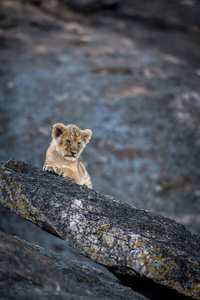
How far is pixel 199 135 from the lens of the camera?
47.9 m

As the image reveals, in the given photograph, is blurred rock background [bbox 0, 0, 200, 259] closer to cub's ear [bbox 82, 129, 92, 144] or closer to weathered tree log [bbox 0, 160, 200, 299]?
cub's ear [bbox 82, 129, 92, 144]

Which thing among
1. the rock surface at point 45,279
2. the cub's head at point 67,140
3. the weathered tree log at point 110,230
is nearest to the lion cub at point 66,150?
the cub's head at point 67,140

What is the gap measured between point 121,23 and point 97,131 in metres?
21.8

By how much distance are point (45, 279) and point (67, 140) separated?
5318 mm

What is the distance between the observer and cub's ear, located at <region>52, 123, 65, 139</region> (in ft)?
36.0

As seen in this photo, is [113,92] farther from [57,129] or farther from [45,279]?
[45,279]

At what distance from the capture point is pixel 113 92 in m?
50.7

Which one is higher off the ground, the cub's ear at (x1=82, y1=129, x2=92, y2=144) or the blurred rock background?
the blurred rock background

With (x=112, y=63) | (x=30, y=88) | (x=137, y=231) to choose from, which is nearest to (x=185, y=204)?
(x=112, y=63)

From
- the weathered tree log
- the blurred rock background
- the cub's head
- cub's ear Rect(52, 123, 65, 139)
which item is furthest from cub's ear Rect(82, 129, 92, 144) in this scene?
the blurred rock background

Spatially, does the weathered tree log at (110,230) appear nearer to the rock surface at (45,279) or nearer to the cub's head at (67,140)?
the rock surface at (45,279)

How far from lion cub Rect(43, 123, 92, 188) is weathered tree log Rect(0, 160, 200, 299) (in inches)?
48.2

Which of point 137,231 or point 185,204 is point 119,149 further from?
point 137,231

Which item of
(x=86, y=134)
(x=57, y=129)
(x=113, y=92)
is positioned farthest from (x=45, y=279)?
(x=113, y=92)
